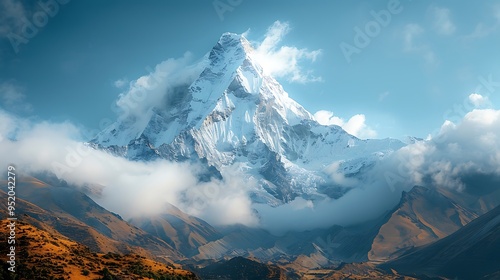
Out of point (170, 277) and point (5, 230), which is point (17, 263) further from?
point (170, 277)

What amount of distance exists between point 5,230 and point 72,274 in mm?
25511

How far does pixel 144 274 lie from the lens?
438ft

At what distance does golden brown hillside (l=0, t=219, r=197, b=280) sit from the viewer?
113562mm

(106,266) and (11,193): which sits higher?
(11,193)

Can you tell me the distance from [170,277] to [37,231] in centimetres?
3853

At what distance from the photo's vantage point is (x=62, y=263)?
395ft

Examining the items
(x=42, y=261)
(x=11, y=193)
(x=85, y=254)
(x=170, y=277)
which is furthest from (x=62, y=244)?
(x=11, y=193)

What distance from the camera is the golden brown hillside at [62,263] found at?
114 m

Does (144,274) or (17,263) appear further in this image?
(144,274)

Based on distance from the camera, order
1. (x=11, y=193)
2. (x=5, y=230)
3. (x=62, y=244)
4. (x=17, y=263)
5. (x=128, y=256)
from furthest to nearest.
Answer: (x=128, y=256) < (x=62, y=244) < (x=5, y=230) < (x=17, y=263) < (x=11, y=193)

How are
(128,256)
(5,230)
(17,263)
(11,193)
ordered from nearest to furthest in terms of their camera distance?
1. (11,193)
2. (17,263)
3. (5,230)
4. (128,256)

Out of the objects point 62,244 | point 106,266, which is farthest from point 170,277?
point 62,244

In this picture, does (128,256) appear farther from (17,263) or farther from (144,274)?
(17,263)

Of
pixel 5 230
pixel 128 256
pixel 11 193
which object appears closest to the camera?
pixel 11 193
